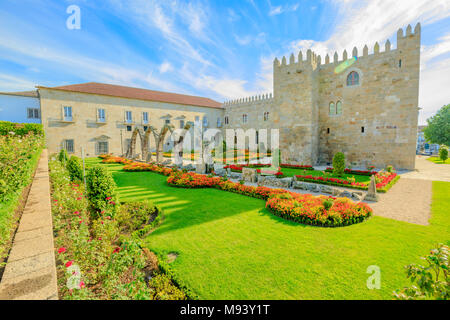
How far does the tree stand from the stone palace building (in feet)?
66.7

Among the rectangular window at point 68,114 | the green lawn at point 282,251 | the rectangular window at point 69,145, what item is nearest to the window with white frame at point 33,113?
the rectangular window at point 68,114

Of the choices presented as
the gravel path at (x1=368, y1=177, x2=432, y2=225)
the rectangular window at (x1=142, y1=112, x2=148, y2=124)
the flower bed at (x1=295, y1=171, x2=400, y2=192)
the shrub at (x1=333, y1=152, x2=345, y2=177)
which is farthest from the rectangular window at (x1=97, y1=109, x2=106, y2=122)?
the gravel path at (x1=368, y1=177, x2=432, y2=225)

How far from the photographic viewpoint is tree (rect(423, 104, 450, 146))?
27.2 metres

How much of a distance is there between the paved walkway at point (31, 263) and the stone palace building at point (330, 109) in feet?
61.5

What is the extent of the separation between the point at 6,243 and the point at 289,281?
4.81m

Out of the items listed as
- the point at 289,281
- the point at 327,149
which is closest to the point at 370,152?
the point at 327,149

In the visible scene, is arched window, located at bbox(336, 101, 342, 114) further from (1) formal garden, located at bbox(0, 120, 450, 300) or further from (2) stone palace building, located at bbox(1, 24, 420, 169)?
(1) formal garden, located at bbox(0, 120, 450, 300)

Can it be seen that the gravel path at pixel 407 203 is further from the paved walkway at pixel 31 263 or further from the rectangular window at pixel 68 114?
the rectangular window at pixel 68 114

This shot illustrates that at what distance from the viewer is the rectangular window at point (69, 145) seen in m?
25.1

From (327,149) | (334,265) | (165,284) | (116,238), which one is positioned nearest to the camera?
(165,284)

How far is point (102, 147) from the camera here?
27.7 m

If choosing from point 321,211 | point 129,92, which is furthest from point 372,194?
point 129,92

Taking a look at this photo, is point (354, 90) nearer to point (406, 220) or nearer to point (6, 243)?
point (406, 220)
